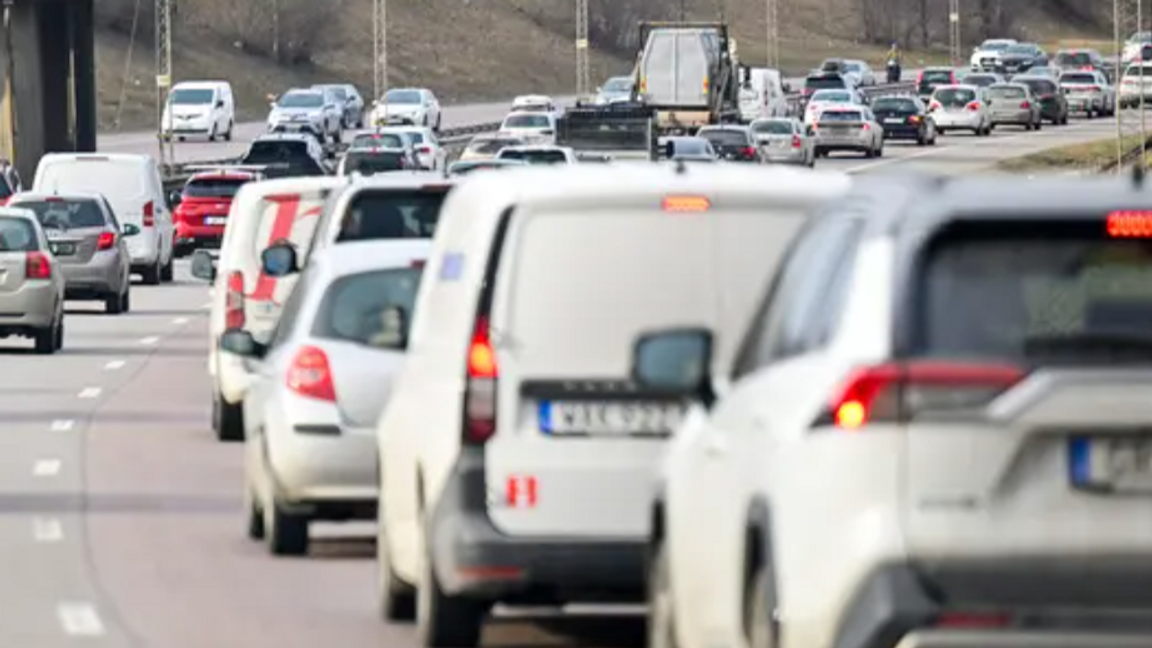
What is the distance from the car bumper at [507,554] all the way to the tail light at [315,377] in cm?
394

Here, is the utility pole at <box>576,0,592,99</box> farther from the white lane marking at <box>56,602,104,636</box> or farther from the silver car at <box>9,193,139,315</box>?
the white lane marking at <box>56,602,104,636</box>

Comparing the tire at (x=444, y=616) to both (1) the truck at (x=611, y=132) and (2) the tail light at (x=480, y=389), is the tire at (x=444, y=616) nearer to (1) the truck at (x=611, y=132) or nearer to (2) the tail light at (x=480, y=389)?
(2) the tail light at (x=480, y=389)

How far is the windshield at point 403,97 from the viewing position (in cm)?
10969

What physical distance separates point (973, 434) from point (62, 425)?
1896 cm

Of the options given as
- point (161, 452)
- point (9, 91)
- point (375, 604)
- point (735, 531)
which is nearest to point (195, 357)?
point (161, 452)

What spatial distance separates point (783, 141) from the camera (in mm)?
88062

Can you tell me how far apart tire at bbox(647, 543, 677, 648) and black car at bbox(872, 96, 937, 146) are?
91659 mm

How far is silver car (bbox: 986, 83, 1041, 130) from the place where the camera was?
113375mm

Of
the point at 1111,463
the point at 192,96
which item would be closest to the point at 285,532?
the point at 1111,463

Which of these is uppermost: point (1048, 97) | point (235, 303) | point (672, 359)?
point (672, 359)

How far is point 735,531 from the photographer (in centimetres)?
927

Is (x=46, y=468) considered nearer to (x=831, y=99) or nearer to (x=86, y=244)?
(x=86, y=244)

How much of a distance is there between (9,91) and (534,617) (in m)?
65.5

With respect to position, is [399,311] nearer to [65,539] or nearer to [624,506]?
[65,539]
